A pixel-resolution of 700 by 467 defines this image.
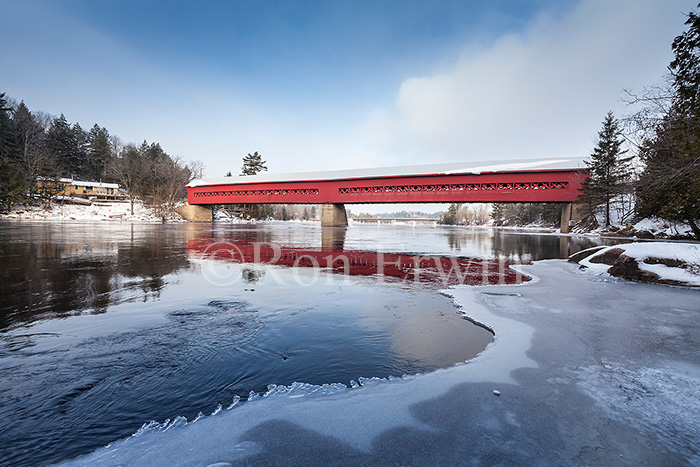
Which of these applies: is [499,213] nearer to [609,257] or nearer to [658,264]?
[609,257]

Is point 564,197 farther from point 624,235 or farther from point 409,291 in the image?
point 409,291

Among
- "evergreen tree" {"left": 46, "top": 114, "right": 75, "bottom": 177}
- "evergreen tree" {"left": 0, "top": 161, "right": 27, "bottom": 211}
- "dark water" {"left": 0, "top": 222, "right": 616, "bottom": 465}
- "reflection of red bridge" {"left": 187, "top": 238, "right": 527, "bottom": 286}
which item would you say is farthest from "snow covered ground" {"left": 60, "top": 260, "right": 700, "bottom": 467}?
"evergreen tree" {"left": 46, "top": 114, "right": 75, "bottom": 177}

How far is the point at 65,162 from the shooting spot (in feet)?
201

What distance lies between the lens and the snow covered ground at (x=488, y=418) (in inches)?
63.9

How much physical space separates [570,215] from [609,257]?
25722 millimetres

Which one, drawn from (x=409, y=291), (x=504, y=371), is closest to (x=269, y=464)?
(x=504, y=371)

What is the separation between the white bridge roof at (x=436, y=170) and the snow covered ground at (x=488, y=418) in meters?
27.3

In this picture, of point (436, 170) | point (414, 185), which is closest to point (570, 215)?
point (436, 170)

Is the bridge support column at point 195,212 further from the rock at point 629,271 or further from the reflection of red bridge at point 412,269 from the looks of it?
the rock at point 629,271

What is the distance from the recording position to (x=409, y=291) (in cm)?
567

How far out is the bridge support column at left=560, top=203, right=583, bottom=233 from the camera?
96.6 ft

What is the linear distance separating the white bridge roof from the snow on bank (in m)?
20.0

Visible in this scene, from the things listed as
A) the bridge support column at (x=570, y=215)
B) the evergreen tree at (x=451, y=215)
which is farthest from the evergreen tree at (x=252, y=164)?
the evergreen tree at (x=451, y=215)

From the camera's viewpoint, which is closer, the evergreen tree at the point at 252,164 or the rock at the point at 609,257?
the rock at the point at 609,257
